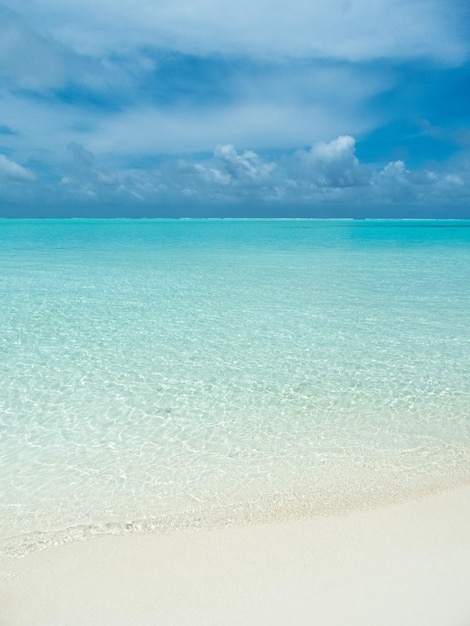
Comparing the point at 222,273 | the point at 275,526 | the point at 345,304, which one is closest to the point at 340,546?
the point at 275,526

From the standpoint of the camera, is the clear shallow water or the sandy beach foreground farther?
the clear shallow water

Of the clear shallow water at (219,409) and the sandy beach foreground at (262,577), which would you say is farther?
the clear shallow water at (219,409)

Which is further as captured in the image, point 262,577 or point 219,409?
point 219,409

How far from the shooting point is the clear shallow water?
4445mm

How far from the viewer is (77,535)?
3930 millimetres

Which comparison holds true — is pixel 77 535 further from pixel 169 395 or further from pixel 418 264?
pixel 418 264

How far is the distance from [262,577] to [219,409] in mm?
3146

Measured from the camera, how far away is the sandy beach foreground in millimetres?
3107

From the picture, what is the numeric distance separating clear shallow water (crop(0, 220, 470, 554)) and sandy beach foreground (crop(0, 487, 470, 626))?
11.0 inches

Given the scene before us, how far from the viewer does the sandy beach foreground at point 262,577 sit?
311cm

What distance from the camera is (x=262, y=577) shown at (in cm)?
343

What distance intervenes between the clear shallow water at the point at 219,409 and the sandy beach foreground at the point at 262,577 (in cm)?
28

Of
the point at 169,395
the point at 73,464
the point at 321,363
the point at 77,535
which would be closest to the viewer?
the point at 77,535

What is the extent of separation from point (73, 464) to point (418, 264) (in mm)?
22508
